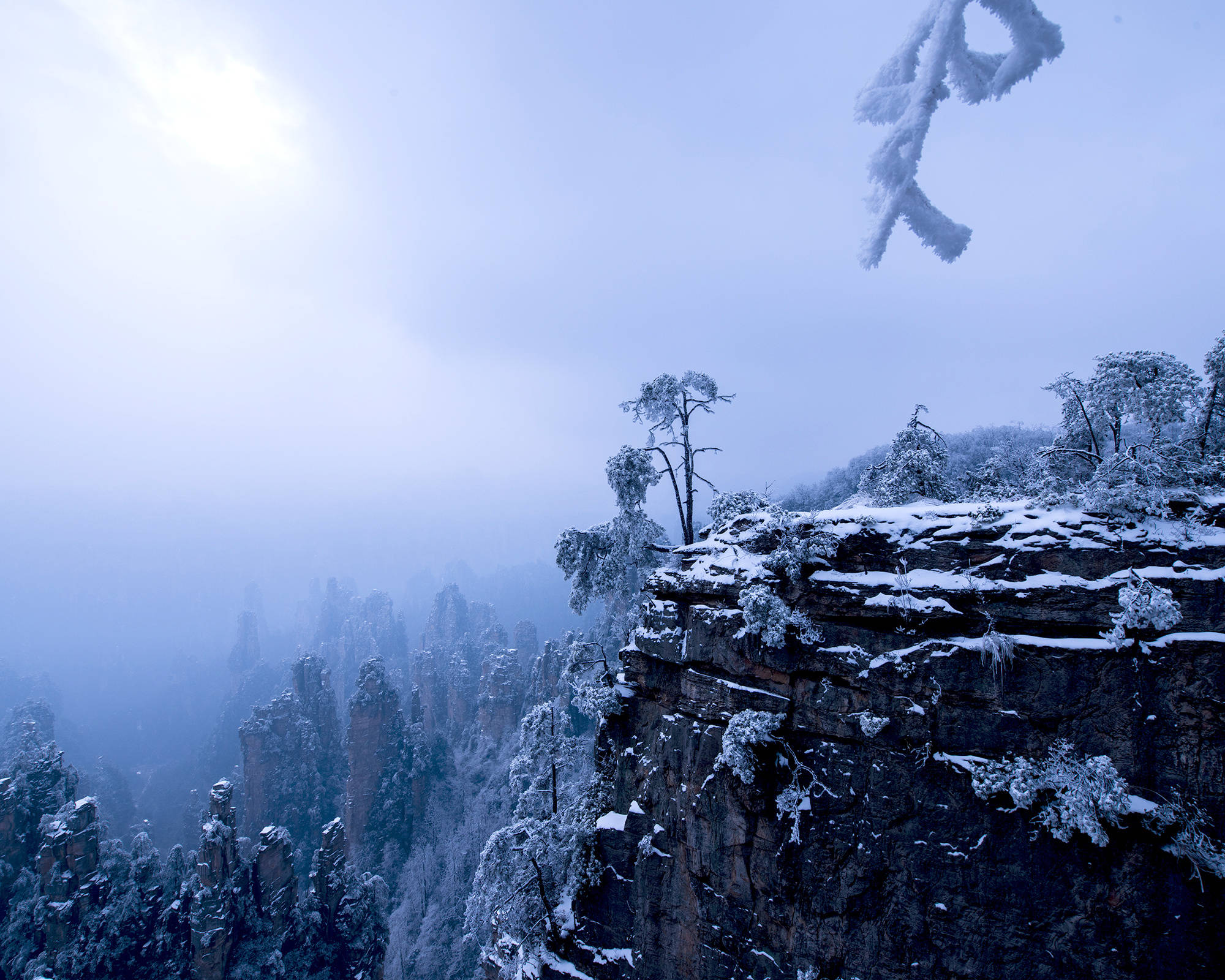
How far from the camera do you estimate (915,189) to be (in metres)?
3.69

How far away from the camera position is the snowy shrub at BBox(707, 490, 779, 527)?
14867 millimetres

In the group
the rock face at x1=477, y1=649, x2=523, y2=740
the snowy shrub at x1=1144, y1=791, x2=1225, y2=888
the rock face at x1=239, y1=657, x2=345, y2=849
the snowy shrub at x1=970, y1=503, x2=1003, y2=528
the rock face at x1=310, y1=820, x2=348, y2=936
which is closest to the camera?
the snowy shrub at x1=1144, y1=791, x2=1225, y2=888

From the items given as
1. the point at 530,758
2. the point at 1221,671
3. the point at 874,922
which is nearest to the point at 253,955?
the point at 530,758

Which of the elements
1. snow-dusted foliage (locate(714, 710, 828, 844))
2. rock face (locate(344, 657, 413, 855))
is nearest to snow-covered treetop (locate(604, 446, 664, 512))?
snow-dusted foliage (locate(714, 710, 828, 844))

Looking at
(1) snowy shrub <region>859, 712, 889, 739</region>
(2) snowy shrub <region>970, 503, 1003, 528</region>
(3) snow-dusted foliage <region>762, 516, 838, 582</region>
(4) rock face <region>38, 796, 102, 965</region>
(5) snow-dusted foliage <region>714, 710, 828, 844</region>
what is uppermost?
(2) snowy shrub <region>970, 503, 1003, 528</region>

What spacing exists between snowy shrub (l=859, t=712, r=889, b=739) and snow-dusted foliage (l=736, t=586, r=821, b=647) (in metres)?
1.62

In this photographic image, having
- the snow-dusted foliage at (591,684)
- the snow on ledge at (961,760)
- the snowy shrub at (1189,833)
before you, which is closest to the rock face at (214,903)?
the snow-dusted foliage at (591,684)

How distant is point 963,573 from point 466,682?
2742 inches

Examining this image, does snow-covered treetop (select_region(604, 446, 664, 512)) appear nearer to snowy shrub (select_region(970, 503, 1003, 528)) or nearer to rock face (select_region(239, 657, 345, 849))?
snowy shrub (select_region(970, 503, 1003, 528))

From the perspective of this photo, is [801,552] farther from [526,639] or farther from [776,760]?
[526,639]

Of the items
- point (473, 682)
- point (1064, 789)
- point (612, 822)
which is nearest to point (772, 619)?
point (1064, 789)

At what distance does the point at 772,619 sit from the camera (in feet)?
36.1

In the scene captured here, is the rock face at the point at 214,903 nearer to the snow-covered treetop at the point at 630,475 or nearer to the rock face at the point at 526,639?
the snow-covered treetop at the point at 630,475

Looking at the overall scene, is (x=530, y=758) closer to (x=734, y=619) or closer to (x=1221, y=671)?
(x=734, y=619)
